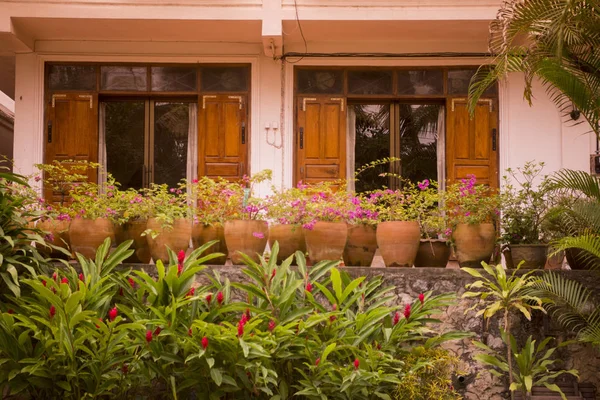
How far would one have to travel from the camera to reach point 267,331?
17.2 ft

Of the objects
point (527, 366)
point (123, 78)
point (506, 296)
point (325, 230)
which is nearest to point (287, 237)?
point (325, 230)

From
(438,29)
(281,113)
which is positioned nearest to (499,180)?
(438,29)

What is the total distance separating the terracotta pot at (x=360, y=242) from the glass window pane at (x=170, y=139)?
426 centimetres

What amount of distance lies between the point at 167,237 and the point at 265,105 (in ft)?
13.4

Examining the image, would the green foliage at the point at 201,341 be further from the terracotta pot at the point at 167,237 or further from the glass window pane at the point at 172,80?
the glass window pane at the point at 172,80

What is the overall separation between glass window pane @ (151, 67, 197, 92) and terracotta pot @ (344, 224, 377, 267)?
4.34 meters

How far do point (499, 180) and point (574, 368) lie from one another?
4.21 meters

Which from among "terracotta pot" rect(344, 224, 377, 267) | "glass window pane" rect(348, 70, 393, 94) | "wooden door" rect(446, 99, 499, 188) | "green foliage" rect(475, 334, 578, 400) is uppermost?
"glass window pane" rect(348, 70, 393, 94)

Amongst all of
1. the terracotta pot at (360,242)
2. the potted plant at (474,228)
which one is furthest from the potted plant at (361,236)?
the potted plant at (474,228)

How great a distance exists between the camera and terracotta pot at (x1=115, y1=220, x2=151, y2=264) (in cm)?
648

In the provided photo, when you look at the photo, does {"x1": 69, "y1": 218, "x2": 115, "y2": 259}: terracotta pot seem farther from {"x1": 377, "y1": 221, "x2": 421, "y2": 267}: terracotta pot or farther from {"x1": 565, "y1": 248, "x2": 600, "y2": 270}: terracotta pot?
{"x1": 565, "y1": 248, "x2": 600, "y2": 270}: terracotta pot

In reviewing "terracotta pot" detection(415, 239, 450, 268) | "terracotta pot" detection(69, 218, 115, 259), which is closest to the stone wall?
"terracotta pot" detection(415, 239, 450, 268)

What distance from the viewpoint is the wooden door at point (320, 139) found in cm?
1002

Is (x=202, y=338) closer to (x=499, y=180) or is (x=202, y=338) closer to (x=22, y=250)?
(x=22, y=250)
